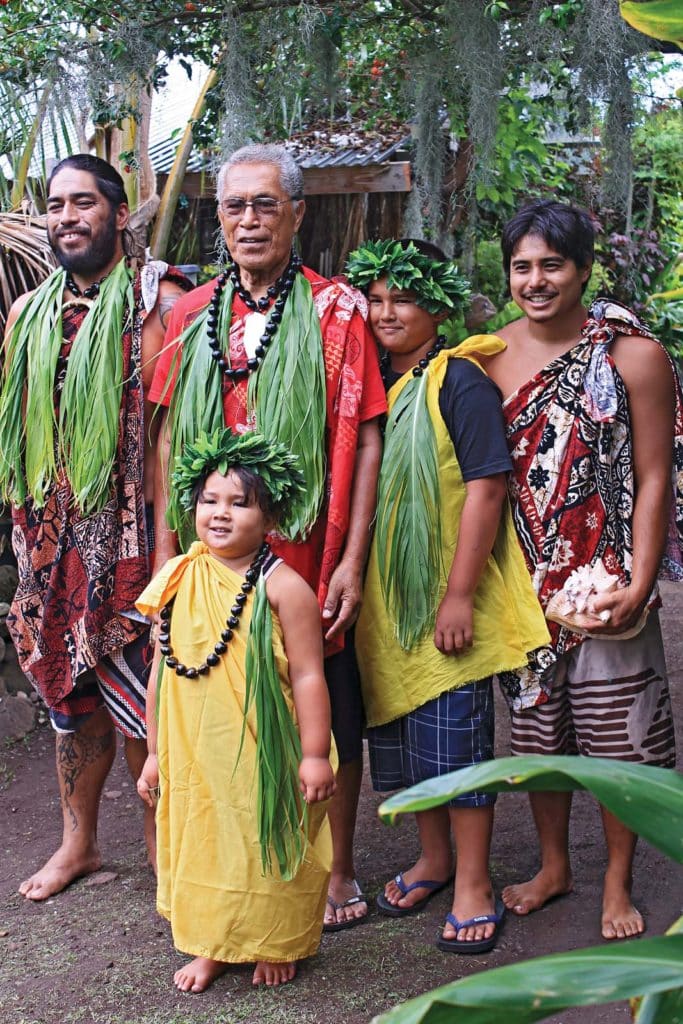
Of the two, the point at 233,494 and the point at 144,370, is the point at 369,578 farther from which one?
the point at 144,370

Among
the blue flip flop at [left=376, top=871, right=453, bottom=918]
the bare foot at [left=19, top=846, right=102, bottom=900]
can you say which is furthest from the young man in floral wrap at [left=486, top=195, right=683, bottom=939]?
the bare foot at [left=19, top=846, right=102, bottom=900]

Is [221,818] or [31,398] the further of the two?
[31,398]

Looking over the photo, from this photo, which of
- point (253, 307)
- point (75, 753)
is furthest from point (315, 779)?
point (253, 307)

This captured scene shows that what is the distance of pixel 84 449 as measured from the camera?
3.20 metres

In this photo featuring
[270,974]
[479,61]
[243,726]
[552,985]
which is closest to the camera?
[552,985]

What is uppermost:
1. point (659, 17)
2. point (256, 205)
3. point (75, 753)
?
point (659, 17)

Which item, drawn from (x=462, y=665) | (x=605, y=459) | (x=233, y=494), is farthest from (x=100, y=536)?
(x=605, y=459)

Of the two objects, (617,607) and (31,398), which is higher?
(31,398)

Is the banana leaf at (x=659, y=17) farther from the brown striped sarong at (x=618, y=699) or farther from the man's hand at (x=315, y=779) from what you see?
the man's hand at (x=315, y=779)

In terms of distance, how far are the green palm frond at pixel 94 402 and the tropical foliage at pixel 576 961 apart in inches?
81.7

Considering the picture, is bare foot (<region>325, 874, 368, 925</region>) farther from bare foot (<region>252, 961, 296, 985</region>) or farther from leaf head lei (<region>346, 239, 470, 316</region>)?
leaf head lei (<region>346, 239, 470, 316</region>)

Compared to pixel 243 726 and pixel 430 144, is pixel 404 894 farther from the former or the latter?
pixel 430 144

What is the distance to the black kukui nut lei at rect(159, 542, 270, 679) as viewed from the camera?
271 centimetres

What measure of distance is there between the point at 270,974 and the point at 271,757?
57 centimetres
